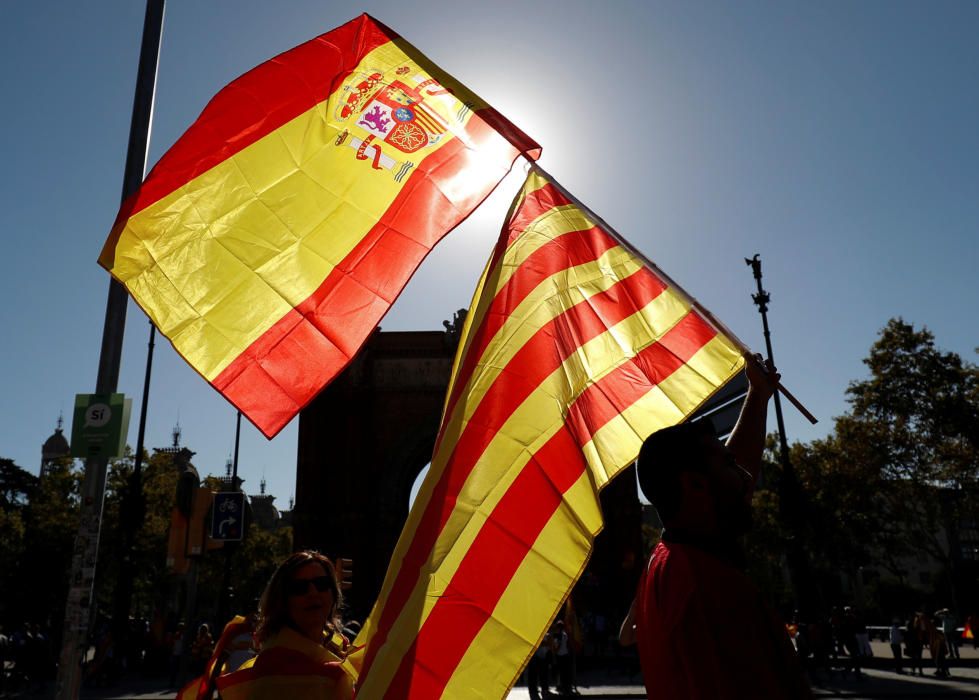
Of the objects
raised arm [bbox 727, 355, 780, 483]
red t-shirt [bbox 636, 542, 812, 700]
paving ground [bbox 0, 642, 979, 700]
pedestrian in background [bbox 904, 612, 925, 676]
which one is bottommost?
paving ground [bbox 0, 642, 979, 700]

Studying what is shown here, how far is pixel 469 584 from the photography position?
3.05 m

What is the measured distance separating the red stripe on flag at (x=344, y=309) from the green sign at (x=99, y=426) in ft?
10.6

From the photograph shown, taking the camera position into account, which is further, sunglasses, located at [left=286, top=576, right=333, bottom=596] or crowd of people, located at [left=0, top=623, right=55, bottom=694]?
crowd of people, located at [left=0, top=623, right=55, bottom=694]

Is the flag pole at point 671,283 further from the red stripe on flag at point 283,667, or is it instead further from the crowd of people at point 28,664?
the crowd of people at point 28,664

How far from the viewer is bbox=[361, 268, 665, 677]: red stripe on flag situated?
10.3 ft

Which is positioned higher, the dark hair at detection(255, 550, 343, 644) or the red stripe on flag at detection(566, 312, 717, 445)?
the red stripe on flag at detection(566, 312, 717, 445)

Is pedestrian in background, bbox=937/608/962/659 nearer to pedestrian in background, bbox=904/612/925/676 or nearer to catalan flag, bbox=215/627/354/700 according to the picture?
pedestrian in background, bbox=904/612/925/676

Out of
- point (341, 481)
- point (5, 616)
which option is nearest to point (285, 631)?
point (341, 481)

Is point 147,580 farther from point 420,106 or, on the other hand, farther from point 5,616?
point 420,106

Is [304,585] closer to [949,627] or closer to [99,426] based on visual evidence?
[99,426]

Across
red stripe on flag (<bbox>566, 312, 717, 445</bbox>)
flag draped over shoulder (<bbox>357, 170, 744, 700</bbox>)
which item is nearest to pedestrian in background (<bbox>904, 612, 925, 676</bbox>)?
red stripe on flag (<bbox>566, 312, 717, 445</bbox>)

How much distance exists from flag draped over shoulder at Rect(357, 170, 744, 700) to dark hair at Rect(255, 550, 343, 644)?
0.34 m

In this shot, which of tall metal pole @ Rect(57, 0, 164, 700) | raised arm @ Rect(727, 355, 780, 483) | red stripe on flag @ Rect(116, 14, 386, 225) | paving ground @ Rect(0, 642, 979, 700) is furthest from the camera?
paving ground @ Rect(0, 642, 979, 700)

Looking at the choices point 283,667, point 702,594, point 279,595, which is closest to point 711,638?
point 702,594
